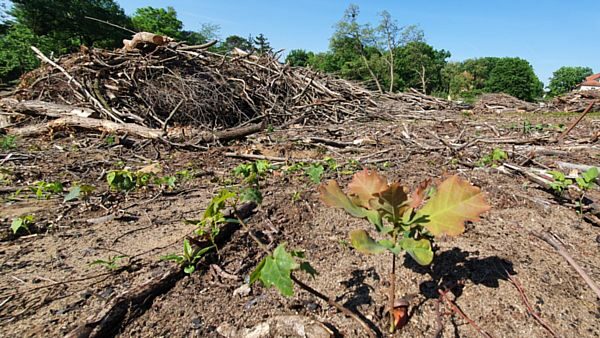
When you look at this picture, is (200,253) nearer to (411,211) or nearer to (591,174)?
(411,211)

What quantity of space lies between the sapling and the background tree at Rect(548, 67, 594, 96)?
67244mm

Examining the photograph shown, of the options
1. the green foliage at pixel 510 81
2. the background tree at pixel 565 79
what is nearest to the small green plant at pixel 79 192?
the green foliage at pixel 510 81

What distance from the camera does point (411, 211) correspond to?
89 centimetres

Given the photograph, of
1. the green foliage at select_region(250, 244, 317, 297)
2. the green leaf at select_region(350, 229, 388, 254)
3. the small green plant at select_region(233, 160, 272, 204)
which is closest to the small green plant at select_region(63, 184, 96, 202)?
the small green plant at select_region(233, 160, 272, 204)

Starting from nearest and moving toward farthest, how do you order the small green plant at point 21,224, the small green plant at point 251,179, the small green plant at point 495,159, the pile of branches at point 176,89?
1. the small green plant at point 251,179
2. the small green plant at point 21,224
3. the small green plant at point 495,159
4. the pile of branches at point 176,89

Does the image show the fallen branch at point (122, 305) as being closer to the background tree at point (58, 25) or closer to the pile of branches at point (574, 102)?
the pile of branches at point (574, 102)

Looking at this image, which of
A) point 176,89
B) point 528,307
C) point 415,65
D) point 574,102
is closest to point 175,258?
point 528,307

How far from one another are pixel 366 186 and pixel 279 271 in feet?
1.31

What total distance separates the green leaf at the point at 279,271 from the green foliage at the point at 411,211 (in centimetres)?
19

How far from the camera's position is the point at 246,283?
3.93 feet

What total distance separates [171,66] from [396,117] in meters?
5.64

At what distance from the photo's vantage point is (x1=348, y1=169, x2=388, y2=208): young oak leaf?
94 cm

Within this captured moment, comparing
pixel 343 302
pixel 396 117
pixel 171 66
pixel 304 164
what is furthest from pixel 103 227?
pixel 396 117

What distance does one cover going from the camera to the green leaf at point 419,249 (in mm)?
765
